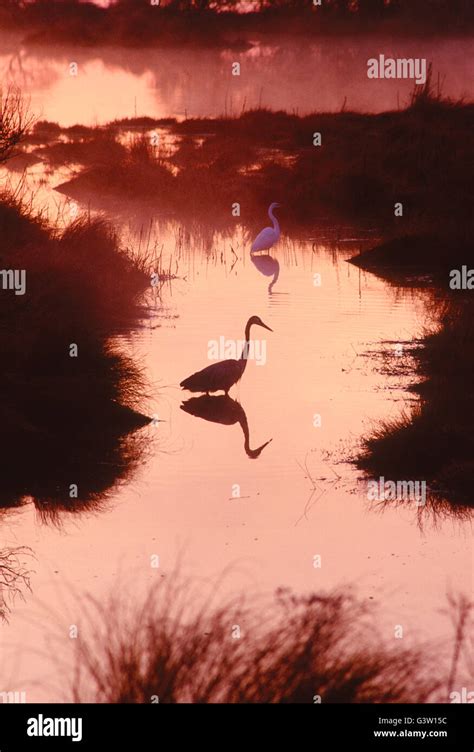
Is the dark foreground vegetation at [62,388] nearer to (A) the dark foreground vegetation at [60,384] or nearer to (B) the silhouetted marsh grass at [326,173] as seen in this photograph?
(A) the dark foreground vegetation at [60,384]

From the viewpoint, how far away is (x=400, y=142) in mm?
35688

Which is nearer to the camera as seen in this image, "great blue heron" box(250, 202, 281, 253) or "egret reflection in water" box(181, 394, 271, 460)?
"egret reflection in water" box(181, 394, 271, 460)

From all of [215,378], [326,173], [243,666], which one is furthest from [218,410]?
[326,173]

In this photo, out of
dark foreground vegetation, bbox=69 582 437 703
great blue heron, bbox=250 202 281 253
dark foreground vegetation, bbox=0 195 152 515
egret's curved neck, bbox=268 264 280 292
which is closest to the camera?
dark foreground vegetation, bbox=69 582 437 703

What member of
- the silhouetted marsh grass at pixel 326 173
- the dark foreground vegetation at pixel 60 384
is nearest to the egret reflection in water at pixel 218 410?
the dark foreground vegetation at pixel 60 384

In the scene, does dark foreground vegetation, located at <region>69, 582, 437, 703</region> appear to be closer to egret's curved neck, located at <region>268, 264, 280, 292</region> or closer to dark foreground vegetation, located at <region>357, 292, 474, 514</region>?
dark foreground vegetation, located at <region>357, 292, 474, 514</region>

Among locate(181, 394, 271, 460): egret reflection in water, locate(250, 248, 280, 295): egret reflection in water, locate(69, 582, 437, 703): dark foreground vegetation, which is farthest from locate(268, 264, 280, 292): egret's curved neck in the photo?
locate(69, 582, 437, 703): dark foreground vegetation

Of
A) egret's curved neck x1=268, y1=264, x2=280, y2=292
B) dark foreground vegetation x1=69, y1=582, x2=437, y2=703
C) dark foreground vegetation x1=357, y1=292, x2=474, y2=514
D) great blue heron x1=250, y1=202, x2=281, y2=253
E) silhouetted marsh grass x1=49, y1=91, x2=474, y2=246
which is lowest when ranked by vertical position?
dark foreground vegetation x1=69, y1=582, x2=437, y2=703

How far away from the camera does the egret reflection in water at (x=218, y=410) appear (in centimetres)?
1241

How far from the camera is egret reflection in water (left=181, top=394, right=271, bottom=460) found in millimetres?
12406

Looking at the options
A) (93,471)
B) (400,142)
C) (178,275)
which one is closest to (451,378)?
(93,471)

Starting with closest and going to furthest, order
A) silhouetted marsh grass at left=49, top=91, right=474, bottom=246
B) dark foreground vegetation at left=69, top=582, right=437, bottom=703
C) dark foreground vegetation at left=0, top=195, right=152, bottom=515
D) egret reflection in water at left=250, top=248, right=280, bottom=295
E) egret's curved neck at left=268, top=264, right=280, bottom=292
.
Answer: dark foreground vegetation at left=69, top=582, right=437, bottom=703, dark foreground vegetation at left=0, top=195, right=152, bottom=515, egret's curved neck at left=268, top=264, right=280, bottom=292, egret reflection in water at left=250, top=248, right=280, bottom=295, silhouetted marsh grass at left=49, top=91, right=474, bottom=246

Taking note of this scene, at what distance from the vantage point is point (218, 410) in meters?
12.9

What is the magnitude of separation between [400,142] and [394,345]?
21.1 m
